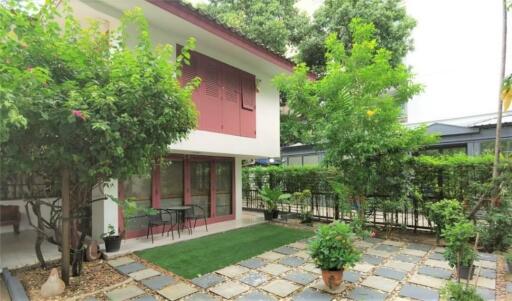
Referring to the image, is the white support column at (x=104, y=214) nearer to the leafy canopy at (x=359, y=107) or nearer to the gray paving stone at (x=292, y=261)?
the gray paving stone at (x=292, y=261)

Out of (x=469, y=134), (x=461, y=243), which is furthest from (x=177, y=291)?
(x=469, y=134)

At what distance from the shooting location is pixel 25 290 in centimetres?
443

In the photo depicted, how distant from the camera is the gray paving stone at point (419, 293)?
13.7 ft

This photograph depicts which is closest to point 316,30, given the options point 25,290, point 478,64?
point 478,64

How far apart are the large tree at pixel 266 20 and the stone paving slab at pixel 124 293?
11308mm

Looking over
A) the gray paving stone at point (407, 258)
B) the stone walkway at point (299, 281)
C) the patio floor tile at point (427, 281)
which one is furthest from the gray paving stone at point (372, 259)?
the patio floor tile at point (427, 281)

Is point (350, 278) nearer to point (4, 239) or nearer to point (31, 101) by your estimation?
point (31, 101)

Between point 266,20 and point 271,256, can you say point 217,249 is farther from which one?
point 266,20

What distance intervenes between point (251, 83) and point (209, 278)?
6.41 metres

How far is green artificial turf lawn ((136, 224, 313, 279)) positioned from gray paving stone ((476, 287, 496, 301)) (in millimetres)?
3863

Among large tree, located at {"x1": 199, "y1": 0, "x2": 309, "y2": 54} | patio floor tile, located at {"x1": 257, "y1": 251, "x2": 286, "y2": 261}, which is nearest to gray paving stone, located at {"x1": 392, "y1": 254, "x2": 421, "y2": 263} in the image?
patio floor tile, located at {"x1": 257, "y1": 251, "x2": 286, "y2": 261}

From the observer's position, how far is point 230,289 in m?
4.53

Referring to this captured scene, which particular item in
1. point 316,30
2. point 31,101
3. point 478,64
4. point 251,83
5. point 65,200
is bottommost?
point 65,200

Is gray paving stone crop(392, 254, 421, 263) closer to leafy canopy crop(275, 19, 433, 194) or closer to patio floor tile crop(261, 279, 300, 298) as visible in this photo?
leafy canopy crop(275, 19, 433, 194)
